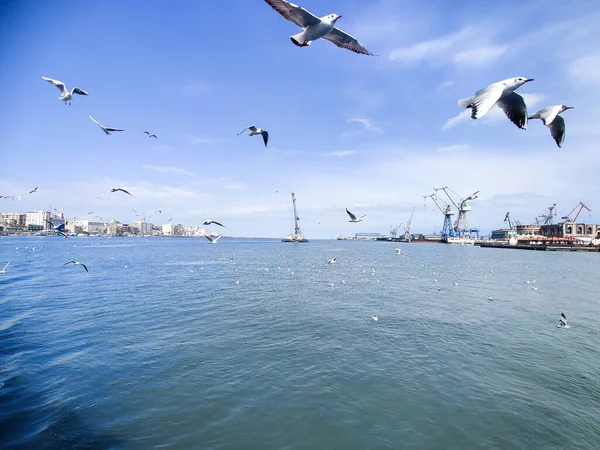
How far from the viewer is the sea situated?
26.1 ft

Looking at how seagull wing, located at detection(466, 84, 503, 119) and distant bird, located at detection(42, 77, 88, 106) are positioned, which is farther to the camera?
distant bird, located at detection(42, 77, 88, 106)

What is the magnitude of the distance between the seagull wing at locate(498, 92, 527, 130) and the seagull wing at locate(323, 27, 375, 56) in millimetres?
3739

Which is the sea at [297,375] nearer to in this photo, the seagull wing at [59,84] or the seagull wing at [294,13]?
the seagull wing at [294,13]

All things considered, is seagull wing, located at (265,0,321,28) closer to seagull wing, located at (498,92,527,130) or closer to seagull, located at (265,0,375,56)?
seagull, located at (265,0,375,56)

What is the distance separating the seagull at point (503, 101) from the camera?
20.8 ft

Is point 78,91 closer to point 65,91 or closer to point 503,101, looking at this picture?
point 65,91

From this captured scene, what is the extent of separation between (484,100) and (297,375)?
1005 centimetres

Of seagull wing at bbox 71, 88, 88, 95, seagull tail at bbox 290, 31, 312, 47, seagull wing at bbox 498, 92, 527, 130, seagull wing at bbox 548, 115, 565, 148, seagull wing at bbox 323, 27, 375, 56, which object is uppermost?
seagull wing at bbox 71, 88, 88, 95

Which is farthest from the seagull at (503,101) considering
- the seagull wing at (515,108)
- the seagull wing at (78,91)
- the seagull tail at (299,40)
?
the seagull wing at (78,91)

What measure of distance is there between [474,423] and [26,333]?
20.1 metres

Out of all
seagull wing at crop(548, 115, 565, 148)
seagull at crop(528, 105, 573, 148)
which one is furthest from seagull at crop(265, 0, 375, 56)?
seagull wing at crop(548, 115, 565, 148)

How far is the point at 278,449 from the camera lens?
7.34m

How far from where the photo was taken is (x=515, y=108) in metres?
7.73

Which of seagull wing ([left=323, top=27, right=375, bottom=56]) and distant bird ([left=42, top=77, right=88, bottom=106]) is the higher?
distant bird ([left=42, top=77, right=88, bottom=106])
